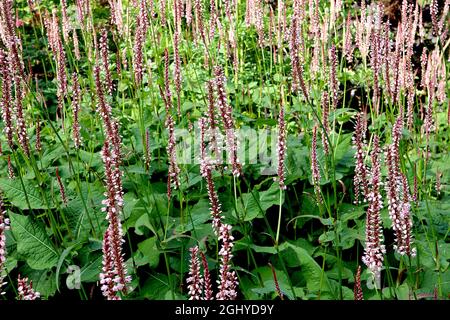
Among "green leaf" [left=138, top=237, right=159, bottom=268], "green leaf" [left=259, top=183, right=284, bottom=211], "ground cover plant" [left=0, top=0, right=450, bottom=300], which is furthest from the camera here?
"green leaf" [left=259, top=183, right=284, bottom=211]

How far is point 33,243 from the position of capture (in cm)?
252

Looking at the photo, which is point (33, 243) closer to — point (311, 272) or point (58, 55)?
point (58, 55)

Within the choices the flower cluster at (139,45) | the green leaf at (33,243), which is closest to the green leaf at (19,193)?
the green leaf at (33,243)

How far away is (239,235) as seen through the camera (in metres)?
2.85

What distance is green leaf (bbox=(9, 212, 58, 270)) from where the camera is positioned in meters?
2.46

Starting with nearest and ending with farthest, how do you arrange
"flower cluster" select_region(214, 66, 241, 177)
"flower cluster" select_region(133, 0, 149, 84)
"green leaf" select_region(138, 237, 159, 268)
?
1. "flower cluster" select_region(214, 66, 241, 177)
2. "green leaf" select_region(138, 237, 159, 268)
3. "flower cluster" select_region(133, 0, 149, 84)

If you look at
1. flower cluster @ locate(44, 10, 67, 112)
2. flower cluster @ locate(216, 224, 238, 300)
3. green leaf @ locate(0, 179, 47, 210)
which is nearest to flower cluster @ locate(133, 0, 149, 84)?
flower cluster @ locate(44, 10, 67, 112)

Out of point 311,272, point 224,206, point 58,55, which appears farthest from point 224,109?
point 58,55

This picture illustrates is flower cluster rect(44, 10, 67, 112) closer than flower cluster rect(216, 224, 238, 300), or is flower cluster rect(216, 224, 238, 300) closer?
flower cluster rect(216, 224, 238, 300)

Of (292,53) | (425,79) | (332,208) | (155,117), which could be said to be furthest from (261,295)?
(425,79)

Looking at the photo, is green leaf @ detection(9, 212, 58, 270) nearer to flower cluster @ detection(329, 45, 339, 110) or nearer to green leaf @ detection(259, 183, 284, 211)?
green leaf @ detection(259, 183, 284, 211)

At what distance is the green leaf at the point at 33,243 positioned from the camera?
97.0 inches
